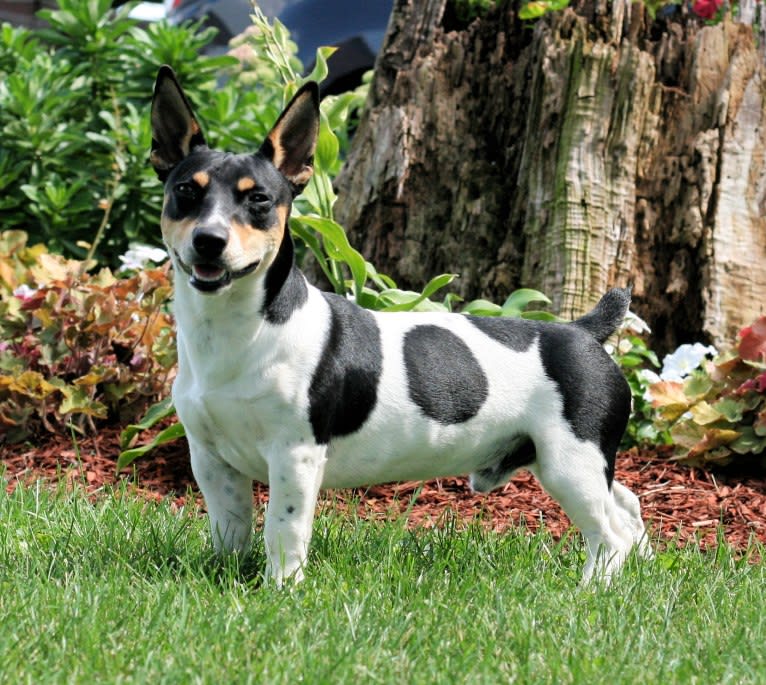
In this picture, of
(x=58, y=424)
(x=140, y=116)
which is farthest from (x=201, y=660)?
(x=140, y=116)

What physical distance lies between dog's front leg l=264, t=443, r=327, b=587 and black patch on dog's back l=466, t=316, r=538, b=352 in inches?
30.9

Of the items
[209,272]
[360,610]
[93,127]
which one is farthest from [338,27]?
[360,610]

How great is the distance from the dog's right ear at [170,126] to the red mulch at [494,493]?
1501mm

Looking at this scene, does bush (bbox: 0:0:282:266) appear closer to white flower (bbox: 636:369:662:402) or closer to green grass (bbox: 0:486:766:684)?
white flower (bbox: 636:369:662:402)

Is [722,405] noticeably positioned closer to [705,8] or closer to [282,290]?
[282,290]

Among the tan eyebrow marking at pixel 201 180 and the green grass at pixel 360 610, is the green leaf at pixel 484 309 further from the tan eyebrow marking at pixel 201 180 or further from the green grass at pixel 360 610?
the tan eyebrow marking at pixel 201 180

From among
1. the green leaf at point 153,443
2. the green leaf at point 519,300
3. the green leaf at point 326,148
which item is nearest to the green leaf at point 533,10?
the green leaf at point 326,148

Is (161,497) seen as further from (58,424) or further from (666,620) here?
(666,620)

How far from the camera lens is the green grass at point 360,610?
2.91 meters

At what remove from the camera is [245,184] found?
344 centimetres

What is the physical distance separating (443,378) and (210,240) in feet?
3.28

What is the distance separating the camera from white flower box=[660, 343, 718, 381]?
562cm

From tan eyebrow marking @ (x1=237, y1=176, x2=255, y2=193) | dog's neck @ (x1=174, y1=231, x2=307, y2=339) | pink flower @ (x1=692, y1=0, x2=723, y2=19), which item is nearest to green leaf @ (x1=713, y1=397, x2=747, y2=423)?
dog's neck @ (x1=174, y1=231, x2=307, y2=339)

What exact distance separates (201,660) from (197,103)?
589 centimetres
